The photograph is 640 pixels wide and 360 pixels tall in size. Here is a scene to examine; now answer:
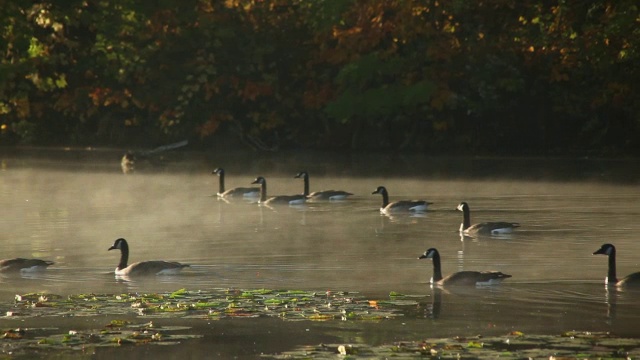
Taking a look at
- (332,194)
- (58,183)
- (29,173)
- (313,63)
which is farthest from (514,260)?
(313,63)

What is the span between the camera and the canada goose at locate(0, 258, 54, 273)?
81.0ft

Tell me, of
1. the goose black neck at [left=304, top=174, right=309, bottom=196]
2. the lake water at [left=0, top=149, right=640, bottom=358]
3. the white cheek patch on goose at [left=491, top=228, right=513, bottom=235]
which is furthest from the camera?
the goose black neck at [left=304, top=174, right=309, bottom=196]

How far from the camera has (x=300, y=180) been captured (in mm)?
50719

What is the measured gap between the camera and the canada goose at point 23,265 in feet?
81.0

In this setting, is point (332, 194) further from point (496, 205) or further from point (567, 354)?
point (567, 354)

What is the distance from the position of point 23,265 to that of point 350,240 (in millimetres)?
7983

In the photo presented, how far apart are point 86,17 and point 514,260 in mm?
22568

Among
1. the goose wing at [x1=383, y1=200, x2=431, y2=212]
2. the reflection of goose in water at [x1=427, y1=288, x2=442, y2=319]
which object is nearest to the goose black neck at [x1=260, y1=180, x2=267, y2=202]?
the goose wing at [x1=383, y1=200, x2=431, y2=212]

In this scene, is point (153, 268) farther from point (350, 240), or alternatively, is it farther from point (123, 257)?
point (350, 240)

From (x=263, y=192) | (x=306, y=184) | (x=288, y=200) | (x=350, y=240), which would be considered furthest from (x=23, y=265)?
(x=306, y=184)

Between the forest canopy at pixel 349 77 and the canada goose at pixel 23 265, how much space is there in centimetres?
2969

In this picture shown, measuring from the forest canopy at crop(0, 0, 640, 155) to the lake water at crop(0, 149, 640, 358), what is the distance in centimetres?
543

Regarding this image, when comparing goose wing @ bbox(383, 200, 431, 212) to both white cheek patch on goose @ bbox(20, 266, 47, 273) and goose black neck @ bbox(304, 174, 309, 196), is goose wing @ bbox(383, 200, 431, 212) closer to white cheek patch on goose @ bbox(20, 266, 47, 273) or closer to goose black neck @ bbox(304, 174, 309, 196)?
goose black neck @ bbox(304, 174, 309, 196)

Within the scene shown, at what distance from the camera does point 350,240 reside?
30.5m
